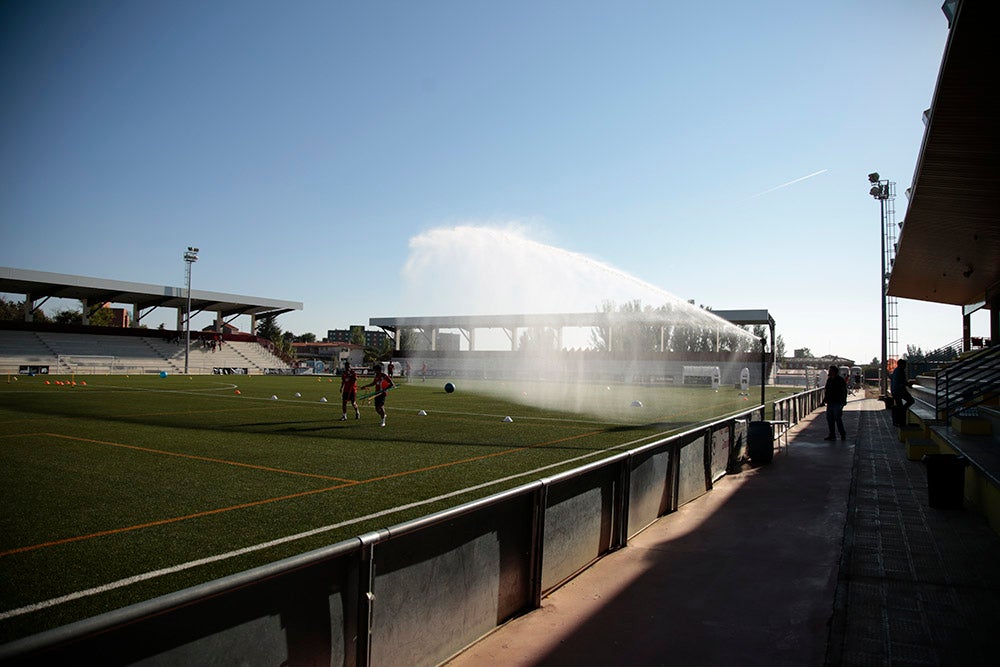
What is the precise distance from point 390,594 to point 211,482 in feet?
23.7

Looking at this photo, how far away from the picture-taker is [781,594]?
5355mm

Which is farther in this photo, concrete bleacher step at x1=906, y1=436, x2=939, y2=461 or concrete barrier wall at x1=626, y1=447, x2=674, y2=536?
concrete bleacher step at x1=906, y1=436, x2=939, y2=461

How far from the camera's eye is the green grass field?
5523mm

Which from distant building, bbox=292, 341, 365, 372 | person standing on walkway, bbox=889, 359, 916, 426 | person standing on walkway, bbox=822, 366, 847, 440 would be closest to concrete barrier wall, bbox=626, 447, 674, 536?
person standing on walkway, bbox=822, 366, 847, 440

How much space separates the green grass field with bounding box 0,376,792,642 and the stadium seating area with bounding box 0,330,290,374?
40.8m

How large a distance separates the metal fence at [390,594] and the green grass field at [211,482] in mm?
2495

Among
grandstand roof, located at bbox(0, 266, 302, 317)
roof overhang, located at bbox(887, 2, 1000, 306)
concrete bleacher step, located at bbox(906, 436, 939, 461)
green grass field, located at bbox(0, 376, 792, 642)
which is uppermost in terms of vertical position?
grandstand roof, located at bbox(0, 266, 302, 317)

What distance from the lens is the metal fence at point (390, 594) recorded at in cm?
226

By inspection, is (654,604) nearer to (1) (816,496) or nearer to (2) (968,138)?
(1) (816,496)

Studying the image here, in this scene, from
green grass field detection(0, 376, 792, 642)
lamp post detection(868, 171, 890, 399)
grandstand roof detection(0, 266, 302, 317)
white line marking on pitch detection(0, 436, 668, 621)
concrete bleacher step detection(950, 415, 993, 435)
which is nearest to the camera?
white line marking on pitch detection(0, 436, 668, 621)

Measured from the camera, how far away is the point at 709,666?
402cm

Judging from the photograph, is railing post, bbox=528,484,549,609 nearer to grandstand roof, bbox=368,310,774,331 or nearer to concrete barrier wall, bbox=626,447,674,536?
concrete barrier wall, bbox=626,447,674,536

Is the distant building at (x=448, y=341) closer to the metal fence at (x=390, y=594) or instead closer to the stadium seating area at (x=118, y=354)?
the stadium seating area at (x=118, y=354)

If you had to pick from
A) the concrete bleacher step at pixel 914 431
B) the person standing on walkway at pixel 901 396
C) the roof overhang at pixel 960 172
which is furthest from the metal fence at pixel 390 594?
the person standing on walkway at pixel 901 396
